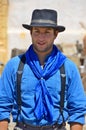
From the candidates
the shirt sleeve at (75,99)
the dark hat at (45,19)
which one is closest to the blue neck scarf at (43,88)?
the shirt sleeve at (75,99)

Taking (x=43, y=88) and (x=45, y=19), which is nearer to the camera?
(x=43, y=88)

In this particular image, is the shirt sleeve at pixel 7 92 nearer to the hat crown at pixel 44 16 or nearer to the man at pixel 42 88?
the man at pixel 42 88

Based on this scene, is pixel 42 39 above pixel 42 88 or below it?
above

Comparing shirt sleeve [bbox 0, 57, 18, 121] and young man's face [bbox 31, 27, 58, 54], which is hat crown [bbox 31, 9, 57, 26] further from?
shirt sleeve [bbox 0, 57, 18, 121]

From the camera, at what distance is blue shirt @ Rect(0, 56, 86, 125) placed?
363cm

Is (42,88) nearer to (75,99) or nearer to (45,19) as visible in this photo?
(75,99)

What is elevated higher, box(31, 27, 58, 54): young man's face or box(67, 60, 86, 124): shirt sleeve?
box(31, 27, 58, 54): young man's face

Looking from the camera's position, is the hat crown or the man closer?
the man

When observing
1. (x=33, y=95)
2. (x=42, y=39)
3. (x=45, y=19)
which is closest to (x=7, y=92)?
(x=33, y=95)

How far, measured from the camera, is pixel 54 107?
3.66m

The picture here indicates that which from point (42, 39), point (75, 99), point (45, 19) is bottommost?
point (75, 99)

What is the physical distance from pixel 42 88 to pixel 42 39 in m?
0.33

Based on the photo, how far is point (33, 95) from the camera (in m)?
3.63

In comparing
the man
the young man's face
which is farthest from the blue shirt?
the young man's face
